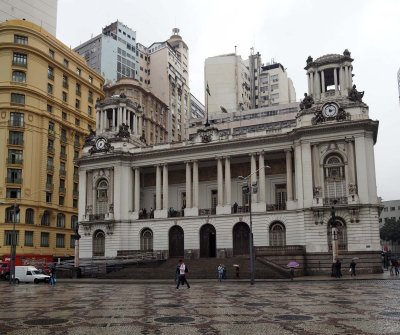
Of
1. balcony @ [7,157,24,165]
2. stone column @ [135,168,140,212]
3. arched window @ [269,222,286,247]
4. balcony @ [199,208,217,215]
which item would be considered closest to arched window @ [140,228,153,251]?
stone column @ [135,168,140,212]

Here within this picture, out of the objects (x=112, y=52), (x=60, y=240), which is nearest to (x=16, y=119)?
(x=60, y=240)

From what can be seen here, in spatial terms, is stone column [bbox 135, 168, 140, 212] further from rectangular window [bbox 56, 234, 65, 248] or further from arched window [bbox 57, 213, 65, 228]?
rectangular window [bbox 56, 234, 65, 248]

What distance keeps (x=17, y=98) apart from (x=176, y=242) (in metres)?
29.1

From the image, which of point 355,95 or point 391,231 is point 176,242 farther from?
point 391,231

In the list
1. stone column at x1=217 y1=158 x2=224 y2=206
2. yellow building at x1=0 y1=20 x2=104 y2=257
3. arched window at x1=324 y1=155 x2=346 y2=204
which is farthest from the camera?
yellow building at x1=0 y1=20 x2=104 y2=257

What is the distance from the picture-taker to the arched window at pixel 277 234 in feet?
169

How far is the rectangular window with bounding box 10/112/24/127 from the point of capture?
63656mm

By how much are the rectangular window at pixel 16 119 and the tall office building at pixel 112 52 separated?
131 ft

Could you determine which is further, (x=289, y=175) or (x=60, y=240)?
(x=60, y=240)

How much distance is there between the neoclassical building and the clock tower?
0.35 feet

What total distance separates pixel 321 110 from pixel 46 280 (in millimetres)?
31246

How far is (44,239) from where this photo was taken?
64625 mm

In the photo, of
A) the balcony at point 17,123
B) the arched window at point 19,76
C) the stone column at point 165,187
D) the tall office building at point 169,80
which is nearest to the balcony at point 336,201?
the stone column at point 165,187

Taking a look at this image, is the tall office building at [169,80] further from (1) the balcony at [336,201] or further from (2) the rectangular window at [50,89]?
(1) the balcony at [336,201]
